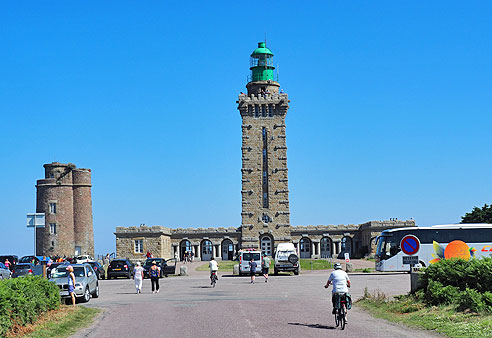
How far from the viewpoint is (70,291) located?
75.1 ft

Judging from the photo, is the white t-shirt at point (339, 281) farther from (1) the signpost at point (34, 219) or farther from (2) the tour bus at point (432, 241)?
(2) the tour bus at point (432, 241)

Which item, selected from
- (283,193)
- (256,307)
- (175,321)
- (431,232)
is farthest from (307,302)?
(283,193)

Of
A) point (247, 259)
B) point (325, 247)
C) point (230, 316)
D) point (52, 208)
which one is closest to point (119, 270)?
point (247, 259)

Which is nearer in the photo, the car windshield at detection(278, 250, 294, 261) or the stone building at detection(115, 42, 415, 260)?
the car windshield at detection(278, 250, 294, 261)

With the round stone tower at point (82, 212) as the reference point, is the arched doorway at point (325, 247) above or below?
below

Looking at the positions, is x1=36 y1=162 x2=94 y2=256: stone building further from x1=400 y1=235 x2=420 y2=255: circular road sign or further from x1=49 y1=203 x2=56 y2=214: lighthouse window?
x1=400 y1=235 x2=420 y2=255: circular road sign

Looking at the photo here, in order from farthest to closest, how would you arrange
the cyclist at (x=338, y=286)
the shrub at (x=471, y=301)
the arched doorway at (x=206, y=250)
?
1. the arched doorway at (x=206, y=250)
2. the shrub at (x=471, y=301)
3. the cyclist at (x=338, y=286)

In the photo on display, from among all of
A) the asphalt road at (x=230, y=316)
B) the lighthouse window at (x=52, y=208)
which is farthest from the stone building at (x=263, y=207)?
the asphalt road at (x=230, y=316)

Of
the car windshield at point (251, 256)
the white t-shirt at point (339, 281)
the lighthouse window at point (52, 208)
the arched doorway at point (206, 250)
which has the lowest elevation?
the arched doorway at point (206, 250)

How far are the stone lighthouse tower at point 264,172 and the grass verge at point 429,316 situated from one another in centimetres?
5042

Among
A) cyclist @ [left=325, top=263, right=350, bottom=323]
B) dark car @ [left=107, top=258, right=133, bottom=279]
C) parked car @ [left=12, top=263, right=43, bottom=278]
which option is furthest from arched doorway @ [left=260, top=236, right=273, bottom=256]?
cyclist @ [left=325, top=263, right=350, bottom=323]

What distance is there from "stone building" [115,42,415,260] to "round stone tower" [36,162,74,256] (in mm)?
5833

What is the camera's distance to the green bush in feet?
48.2

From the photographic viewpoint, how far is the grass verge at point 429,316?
583 inches
